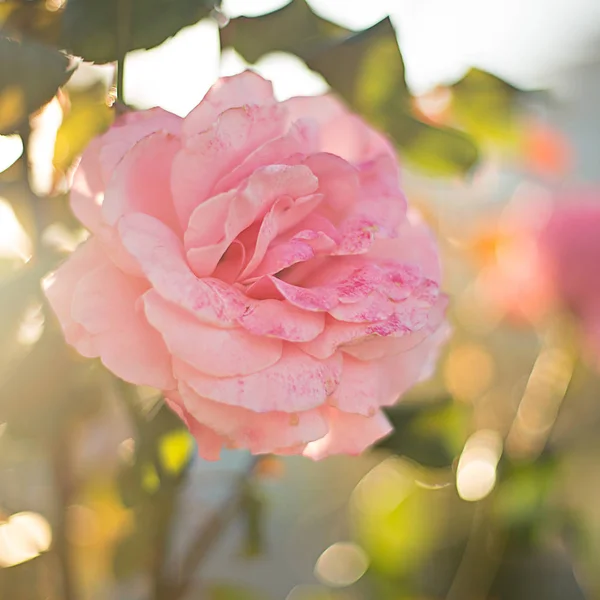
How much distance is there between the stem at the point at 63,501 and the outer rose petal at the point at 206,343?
15 centimetres

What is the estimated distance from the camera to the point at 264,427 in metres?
0.20

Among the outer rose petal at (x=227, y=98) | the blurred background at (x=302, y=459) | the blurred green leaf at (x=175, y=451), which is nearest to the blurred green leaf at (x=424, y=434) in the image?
the blurred background at (x=302, y=459)

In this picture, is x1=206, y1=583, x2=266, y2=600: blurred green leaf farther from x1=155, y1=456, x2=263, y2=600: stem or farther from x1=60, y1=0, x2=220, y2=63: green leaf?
x1=60, y1=0, x2=220, y2=63: green leaf

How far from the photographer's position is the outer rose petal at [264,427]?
0.20 meters

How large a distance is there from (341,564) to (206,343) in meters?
0.47

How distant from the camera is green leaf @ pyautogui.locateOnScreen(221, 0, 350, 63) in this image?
28 cm

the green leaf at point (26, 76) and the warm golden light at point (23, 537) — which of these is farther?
the warm golden light at point (23, 537)

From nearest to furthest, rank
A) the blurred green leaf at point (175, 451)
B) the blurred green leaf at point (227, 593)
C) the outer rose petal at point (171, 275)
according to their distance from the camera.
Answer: the outer rose petal at point (171, 275) < the blurred green leaf at point (175, 451) < the blurred green leaf at point (227, 593)

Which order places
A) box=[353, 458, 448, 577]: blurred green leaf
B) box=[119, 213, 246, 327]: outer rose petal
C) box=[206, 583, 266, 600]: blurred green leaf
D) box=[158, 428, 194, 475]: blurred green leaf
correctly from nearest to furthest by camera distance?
box=[119, 213, 246, 327]: outer rose petal → box=[158, 428, 194, 475]: blurred green leaf → box=[206, 583, 266, 600]: blurred green leaf → box=[353, 458, 448, 577]: blurred green leaf

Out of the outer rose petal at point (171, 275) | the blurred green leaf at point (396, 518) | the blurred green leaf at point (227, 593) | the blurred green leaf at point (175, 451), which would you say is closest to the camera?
the outer rose petal at point (171, 275)

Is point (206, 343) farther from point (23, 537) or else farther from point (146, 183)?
point (23, 537)

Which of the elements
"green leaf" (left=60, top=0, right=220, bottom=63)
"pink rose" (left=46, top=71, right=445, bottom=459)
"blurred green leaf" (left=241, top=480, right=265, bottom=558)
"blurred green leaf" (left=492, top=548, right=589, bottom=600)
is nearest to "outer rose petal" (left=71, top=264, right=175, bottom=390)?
"pink rose" (left=46, top=71, right=445, bottom=459)

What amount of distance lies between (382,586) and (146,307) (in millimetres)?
414

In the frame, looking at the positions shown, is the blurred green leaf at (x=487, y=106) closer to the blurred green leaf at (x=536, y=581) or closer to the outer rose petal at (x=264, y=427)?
the outer rose petal at (x=264, y=427)
